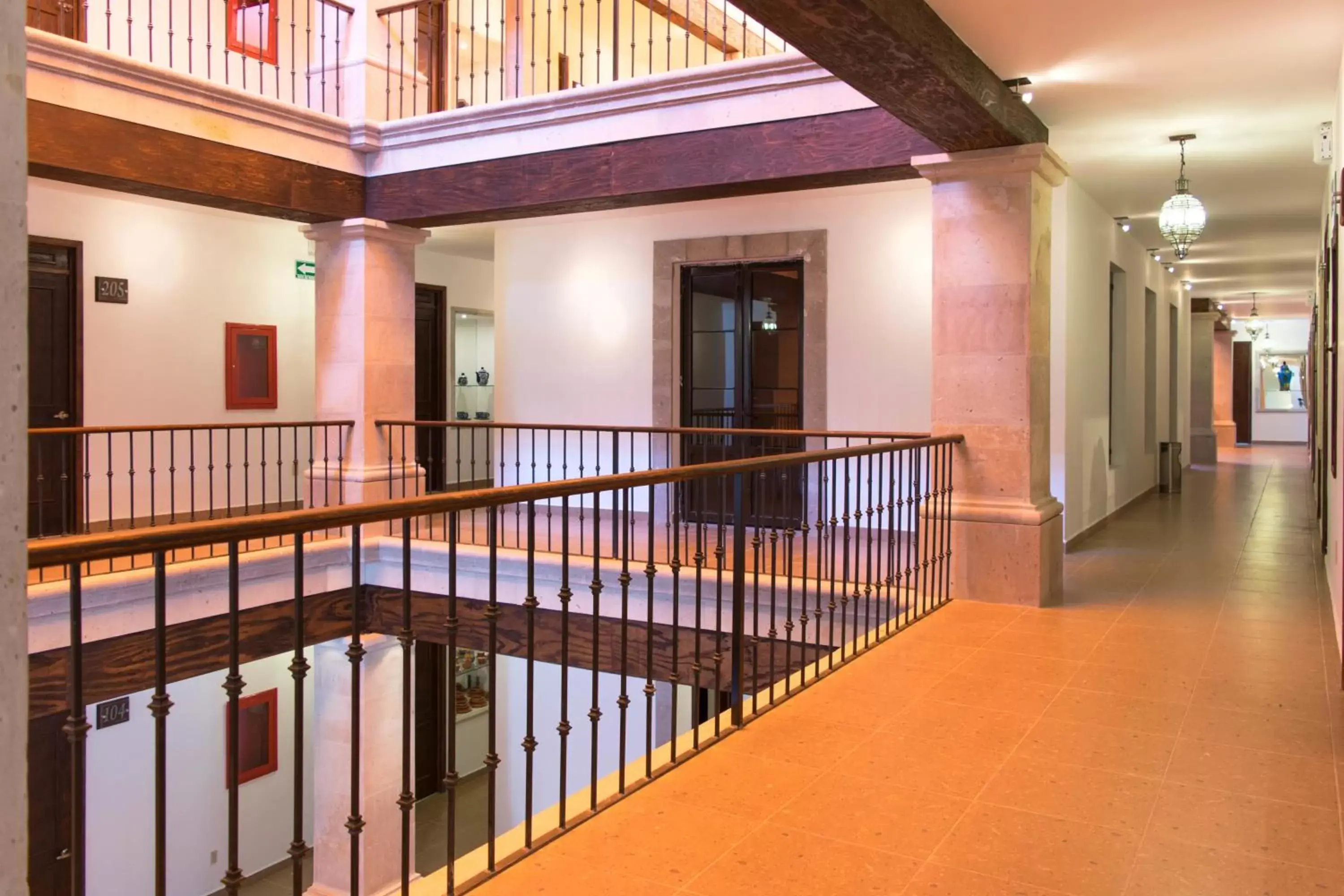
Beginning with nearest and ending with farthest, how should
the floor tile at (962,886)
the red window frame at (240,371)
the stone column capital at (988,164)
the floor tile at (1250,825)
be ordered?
1. the floor tile at (962,886)
2. the floor tile at (1250,825)
3. the stone column capital at (988,164)
4. the red window frame at (240,371)

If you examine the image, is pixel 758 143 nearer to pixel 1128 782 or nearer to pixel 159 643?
pixel 1128 782

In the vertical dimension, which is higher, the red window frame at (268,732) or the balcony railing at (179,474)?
the balcony railing at (179,474)

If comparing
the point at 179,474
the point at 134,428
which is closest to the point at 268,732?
the point at 179,474

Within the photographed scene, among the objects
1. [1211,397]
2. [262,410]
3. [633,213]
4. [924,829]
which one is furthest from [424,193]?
[1211,397]

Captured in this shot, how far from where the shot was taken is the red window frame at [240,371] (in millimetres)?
9602

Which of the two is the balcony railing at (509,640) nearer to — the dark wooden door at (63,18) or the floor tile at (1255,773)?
the floor tile at (1255,773)

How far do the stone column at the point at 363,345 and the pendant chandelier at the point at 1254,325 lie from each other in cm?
1336

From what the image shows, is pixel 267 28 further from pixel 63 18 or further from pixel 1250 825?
pixel 1250 825

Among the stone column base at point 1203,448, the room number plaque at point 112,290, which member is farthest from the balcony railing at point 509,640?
the stone column base at point 1203,448

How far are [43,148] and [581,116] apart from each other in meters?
3.13

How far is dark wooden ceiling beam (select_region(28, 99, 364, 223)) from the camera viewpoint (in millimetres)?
6016

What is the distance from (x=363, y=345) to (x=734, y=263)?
10.1 ft

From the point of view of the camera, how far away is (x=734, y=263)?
8703 mm

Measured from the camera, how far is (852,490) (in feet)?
26.1
